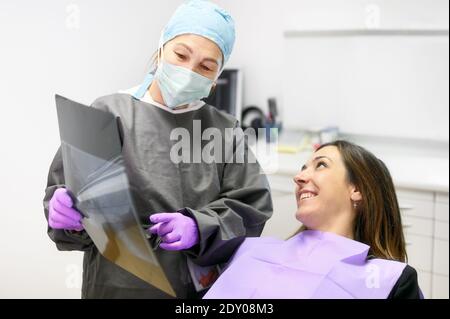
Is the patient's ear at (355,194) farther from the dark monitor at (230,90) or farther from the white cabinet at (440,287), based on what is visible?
the dark monitor at (230,90)

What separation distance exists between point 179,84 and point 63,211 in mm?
391

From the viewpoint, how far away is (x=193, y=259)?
1176 millimetres

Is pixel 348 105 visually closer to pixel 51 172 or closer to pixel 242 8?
pixel 242 8

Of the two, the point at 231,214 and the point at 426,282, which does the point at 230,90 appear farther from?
the point at 231,214

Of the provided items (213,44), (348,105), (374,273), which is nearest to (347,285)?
(374,273)

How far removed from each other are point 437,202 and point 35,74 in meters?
1.99

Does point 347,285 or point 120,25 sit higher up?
point 120,25

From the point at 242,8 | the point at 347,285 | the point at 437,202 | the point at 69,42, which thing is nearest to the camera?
the point at 347,285

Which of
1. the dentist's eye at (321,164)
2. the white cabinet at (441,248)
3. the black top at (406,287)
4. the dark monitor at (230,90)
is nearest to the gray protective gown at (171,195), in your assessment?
the dentist's eye at (321,164)

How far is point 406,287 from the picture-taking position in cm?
118

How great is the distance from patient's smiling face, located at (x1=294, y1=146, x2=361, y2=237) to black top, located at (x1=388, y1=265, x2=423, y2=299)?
9.2 inches

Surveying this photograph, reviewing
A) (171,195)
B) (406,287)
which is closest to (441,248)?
(406,287)

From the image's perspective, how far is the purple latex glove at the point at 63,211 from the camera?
3.30ft

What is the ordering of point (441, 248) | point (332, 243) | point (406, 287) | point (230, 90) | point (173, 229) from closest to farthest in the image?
1. point (173, 229)
2. point (406, 287)
3. point (332, 243)
4. point (441, 248)
5. point (230, 90)
